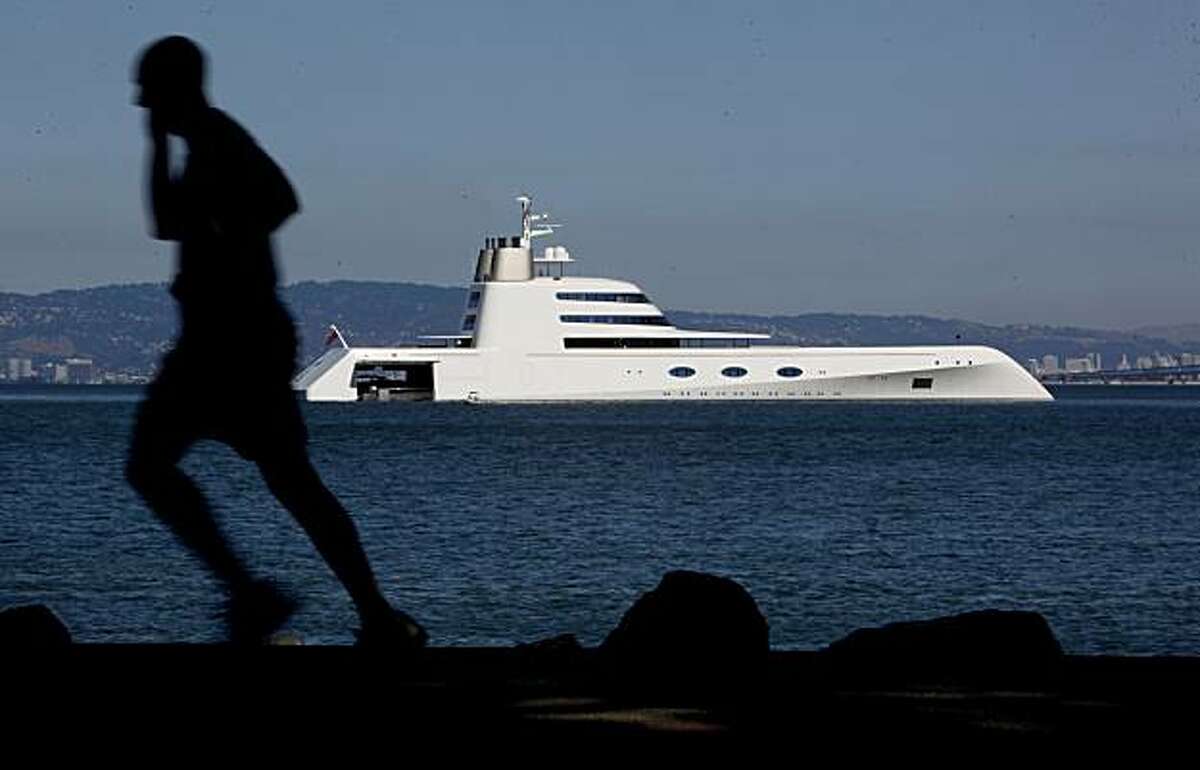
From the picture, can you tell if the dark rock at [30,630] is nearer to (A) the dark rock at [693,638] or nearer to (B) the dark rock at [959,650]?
(A) the dark rock at [693,638]

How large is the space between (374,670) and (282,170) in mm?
946

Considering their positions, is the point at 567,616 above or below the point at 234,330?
below

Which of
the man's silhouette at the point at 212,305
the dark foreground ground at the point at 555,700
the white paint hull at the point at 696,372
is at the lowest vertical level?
the dark foreground ground at the point at 555,700

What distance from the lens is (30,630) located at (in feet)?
13.1

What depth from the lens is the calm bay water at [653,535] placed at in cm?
1398

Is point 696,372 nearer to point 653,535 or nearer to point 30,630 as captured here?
point 653,535

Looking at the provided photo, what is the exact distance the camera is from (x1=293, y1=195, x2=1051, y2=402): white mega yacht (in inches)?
2763

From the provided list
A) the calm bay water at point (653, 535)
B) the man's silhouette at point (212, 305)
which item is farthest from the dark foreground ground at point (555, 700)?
the calm bay water at point (653, 535)

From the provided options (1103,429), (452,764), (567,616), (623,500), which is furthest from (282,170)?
(1103,429)

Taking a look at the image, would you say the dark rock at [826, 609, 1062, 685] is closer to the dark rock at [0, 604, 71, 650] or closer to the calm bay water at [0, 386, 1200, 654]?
the dark rock at [0, 604, 71, 650]

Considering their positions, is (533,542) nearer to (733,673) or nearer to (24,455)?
(733,673)

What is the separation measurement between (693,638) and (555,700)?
61 centimetres

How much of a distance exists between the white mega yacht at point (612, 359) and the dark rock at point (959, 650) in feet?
215

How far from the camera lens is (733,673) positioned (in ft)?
12.2
